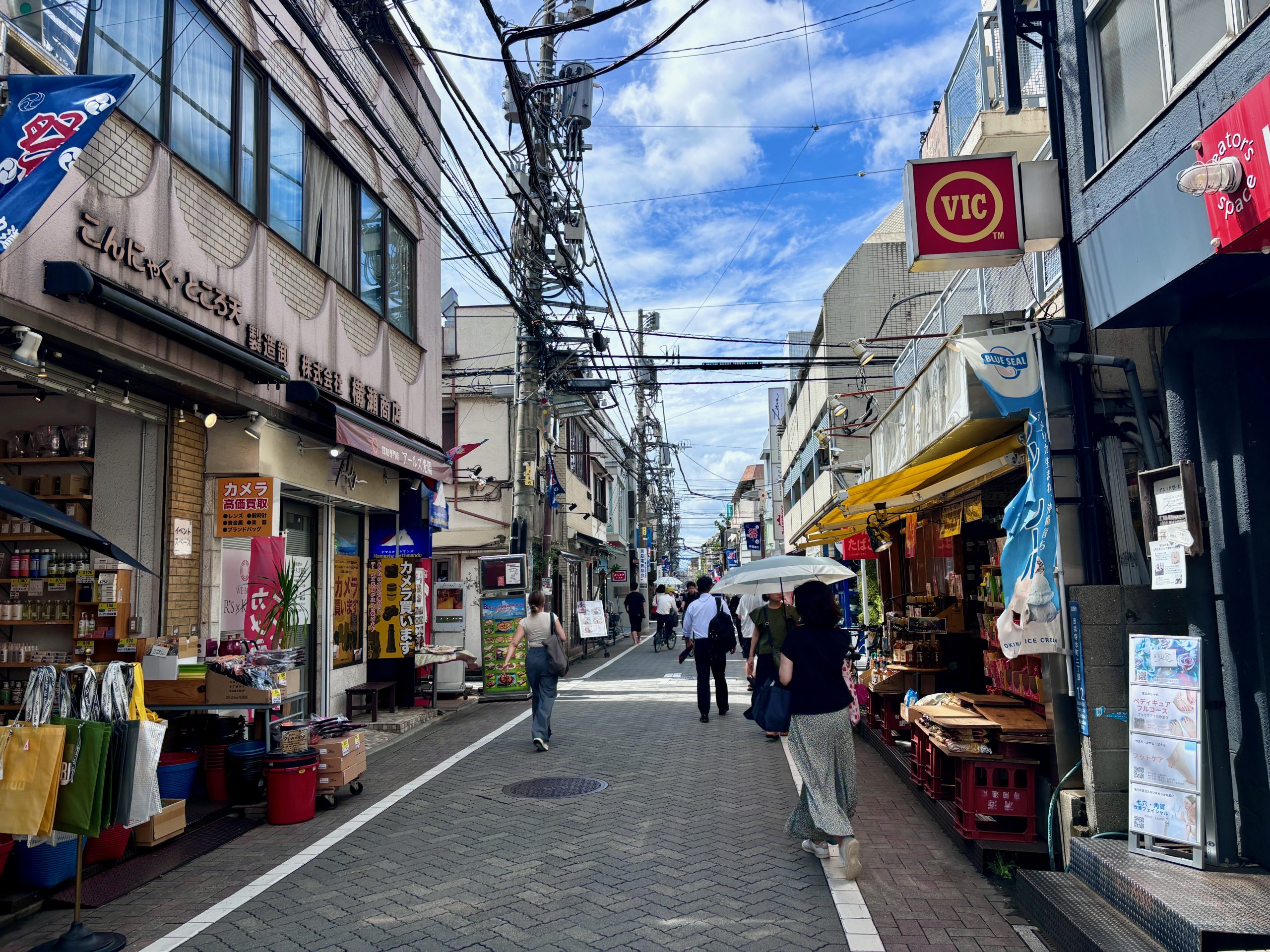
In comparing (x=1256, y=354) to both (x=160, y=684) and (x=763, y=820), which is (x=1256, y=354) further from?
(x=160, y=684)

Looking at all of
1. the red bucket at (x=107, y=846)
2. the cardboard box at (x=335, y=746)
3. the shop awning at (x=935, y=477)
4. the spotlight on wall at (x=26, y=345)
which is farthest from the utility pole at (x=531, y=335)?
the red bucket at (x=107, y=846)

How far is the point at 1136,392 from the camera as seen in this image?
5.78m

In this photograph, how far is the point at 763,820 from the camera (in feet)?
23.8

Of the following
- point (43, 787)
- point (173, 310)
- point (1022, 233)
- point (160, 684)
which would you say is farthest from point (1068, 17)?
point (160, 684)

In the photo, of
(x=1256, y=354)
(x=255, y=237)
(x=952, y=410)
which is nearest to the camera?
(x=1256, y=354)

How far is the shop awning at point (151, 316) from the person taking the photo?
6348mm

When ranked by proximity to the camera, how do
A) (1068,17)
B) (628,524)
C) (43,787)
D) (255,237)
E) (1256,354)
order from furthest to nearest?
(628,524) < (255,237) < (1068,17) < (1256,354) < (43,787)

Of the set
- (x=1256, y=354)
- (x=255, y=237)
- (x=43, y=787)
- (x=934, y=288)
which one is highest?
(x=934, y=288)

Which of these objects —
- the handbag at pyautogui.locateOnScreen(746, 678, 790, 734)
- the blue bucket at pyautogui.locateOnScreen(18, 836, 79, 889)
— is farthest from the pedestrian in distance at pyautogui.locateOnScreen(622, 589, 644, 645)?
the blue bucket at pyautogui.locateOnScreen(18, 836, 79, 889)

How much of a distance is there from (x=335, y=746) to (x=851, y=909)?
16.1ft

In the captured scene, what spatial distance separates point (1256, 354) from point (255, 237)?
914cm

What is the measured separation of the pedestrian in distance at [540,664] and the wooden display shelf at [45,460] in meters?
4.79

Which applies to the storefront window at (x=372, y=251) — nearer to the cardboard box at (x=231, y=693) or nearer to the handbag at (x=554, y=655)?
the handbag at (x=554, y=655)

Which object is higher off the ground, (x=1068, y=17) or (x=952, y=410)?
(x=1068, y=17)
